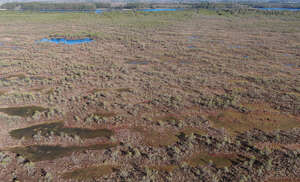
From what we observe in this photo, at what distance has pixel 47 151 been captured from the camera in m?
12.1

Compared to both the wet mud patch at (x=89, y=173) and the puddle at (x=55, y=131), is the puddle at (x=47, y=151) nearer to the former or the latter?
the puddle at (x=55, y=131)

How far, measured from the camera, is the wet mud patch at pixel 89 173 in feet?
33.8

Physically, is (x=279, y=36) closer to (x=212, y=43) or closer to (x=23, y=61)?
(x=212, y=43)

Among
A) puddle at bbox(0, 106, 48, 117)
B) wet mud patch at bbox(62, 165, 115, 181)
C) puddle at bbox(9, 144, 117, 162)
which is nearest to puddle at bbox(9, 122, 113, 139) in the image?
puddle at bbox(9, 144, 117, 162)

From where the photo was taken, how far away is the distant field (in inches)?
424

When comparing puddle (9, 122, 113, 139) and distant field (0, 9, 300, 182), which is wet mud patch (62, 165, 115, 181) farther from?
puddle (9, 122, 113, 139)

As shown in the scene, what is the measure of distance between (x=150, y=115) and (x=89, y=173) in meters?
6.54

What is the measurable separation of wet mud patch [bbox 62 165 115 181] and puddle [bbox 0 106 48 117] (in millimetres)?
7912

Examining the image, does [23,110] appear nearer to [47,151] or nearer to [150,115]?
[47,151]

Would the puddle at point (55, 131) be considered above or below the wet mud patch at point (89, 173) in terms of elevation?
above

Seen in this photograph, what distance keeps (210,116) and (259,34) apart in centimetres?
3572

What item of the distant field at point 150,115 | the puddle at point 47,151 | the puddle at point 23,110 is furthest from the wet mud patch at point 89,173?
the puddle at point 23,110

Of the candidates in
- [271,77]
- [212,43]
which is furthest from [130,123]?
[212,43]

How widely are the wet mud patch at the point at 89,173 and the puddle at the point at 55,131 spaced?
114 inches
